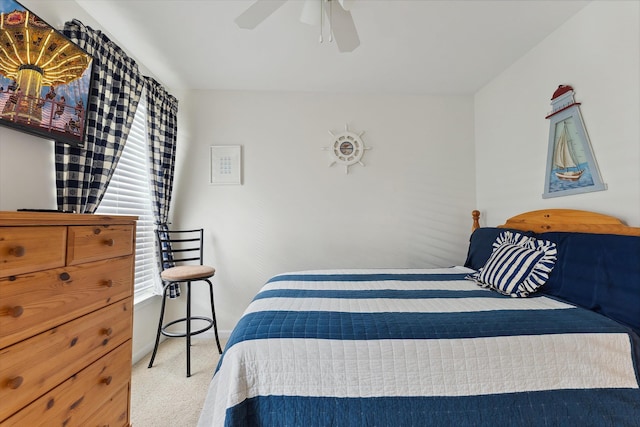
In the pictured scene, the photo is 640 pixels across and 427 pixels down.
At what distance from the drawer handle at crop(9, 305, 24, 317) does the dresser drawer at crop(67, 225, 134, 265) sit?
0.21 metres

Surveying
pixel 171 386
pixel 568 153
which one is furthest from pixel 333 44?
pixel 171 386

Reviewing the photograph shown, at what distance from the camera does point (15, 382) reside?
84 centimetres

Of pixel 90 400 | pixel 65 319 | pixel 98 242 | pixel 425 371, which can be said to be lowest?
pixel 90 400

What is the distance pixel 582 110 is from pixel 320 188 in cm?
208

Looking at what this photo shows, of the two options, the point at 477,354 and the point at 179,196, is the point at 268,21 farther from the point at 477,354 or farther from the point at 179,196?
the point at 477,354

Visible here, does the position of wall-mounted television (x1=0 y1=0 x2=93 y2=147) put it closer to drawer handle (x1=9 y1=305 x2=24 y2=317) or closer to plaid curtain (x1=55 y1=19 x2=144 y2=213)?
plaid curtain (x1=55 y1=19 x2=144 y2=213)

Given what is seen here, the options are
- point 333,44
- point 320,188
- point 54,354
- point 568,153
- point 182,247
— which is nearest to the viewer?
point 54,354

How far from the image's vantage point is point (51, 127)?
138 centimetres

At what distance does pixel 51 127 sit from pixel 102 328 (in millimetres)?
1032

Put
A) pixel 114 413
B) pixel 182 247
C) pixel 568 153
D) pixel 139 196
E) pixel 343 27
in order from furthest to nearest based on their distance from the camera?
pixel 182 247
pixel 139 196
pixel 568 153
pixel 343 27
pixel 114 413

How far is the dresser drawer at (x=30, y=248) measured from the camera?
0.82 meters

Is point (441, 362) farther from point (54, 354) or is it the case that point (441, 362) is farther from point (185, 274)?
point (185, 274)

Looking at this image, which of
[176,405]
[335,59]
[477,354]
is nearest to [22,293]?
[176,405]

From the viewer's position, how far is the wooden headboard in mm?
1566
